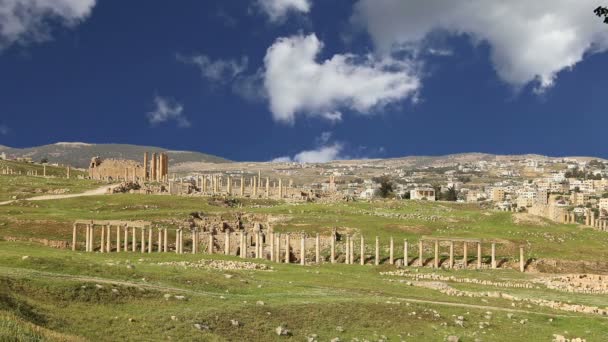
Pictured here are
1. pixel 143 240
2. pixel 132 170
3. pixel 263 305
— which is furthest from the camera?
pixel 132 170

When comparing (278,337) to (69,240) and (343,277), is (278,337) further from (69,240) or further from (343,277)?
(69,240)

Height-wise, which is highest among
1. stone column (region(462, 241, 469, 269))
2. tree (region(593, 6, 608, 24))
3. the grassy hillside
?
tree (region(593, 6, 608, 24))

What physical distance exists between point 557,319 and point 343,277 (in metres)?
20.1

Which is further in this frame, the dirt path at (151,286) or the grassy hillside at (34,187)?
the grassy hillside at (34,187)

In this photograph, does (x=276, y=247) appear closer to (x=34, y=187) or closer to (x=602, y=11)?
(x=602, y=11)

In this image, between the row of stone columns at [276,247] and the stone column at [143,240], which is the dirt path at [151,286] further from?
the stone column at [143,240]

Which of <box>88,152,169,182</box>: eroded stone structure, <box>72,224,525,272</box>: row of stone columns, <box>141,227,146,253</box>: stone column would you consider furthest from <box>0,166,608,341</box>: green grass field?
<box>88,152,169,182</box>: eroded stone structure

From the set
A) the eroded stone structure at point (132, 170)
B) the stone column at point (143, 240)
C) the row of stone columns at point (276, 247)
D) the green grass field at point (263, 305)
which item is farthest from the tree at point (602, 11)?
the eroded stone structure at point (132, 170)

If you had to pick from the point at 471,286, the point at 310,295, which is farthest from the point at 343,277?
the point at 310,295

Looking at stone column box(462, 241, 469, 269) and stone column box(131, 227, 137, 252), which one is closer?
stone column box(462, 241, 469, 269)

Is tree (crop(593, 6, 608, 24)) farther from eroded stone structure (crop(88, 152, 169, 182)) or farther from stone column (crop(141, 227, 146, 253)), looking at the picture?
eroded stone structure (crop(88, 152, 169, 182))

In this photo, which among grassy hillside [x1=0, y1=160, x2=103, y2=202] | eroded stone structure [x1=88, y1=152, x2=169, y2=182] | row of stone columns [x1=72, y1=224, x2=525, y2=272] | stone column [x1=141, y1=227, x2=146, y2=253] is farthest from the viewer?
eroded stone structure [x1=88, y1=152, x2=169, y2=182]

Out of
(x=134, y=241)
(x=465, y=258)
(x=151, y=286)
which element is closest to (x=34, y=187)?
(x=134, y=241)

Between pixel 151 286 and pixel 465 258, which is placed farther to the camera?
pixel 465 258
